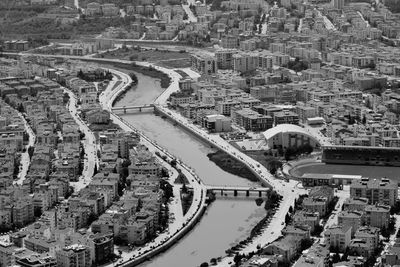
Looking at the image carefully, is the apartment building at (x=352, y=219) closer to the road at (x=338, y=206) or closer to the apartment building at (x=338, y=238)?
the road at (x=338, y=206)

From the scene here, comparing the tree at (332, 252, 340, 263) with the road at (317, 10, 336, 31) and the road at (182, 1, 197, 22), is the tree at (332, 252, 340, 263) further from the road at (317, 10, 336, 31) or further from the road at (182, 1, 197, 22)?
the road at (182, 1, 197, 22)

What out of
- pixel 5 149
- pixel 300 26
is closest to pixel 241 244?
pixel 5 149

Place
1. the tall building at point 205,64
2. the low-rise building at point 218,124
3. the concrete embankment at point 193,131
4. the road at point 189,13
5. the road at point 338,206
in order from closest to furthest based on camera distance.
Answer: the road at point 338,206, the concrete embankment at point 193,131, the low-rise building at point 218,124, the tall building at point 205,64, the road at point 189,13

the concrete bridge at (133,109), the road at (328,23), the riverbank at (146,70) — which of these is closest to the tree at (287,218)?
the concrete bridge at (133,109)

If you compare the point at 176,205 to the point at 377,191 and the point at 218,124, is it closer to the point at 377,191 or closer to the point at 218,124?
the point at 377,191

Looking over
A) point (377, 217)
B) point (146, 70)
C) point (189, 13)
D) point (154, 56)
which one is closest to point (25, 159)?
point (377, 217)

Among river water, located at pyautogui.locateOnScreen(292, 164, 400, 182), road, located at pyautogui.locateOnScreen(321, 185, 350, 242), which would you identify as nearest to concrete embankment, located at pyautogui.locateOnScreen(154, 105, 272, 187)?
river water, located at pyautogui.locateOnScreen(292, 164, 400, 182)

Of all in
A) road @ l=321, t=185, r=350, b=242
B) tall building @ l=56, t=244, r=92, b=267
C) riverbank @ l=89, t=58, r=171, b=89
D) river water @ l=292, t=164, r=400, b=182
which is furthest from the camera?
riverbank @ l=89, t=58, r=171, b=89

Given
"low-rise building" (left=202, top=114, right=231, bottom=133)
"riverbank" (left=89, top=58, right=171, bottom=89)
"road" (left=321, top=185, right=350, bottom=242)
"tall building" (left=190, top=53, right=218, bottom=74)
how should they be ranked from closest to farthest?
"road" (left=321, top=185, right=350, bottom=242), "low-rise building" (left=202, top=114, right=231, bottom=133), "riverbank" (left=89, top=58, right=171, bottom=89), "tall building" (left=190, top=53, right=218, bottom=74)
